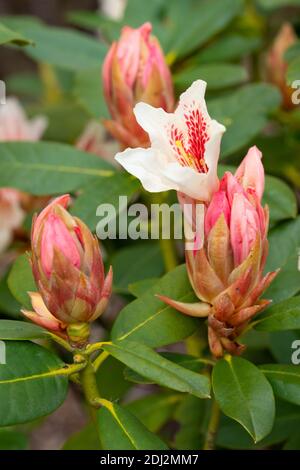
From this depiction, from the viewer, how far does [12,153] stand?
1.28 meters

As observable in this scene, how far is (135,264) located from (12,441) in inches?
13.6

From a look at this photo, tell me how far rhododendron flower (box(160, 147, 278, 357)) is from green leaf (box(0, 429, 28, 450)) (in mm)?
418

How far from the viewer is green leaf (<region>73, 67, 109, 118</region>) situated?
1418 millimetres

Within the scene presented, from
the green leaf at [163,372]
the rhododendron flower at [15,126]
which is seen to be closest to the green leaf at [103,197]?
the green leaf at [163,372]

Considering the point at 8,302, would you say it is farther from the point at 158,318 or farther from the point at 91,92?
the point at 158,318

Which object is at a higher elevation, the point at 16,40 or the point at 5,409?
the point at 16,40

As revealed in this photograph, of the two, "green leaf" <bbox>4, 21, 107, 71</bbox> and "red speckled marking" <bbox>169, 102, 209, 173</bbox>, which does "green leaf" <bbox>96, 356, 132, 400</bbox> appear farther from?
"green leaf" <bbox>4, 21, 107, 71</bbox>

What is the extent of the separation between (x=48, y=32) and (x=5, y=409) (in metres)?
0.94

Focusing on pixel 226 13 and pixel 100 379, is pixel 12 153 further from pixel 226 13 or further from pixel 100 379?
pixel 226 13

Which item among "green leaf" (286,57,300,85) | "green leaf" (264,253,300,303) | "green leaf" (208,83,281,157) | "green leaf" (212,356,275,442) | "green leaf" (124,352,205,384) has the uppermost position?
"green leaf" (286,57,300,85)

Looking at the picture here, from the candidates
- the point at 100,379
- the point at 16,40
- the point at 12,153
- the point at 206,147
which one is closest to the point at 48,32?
the point at 12,153

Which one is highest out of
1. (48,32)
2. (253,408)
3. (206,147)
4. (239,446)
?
(48,32)

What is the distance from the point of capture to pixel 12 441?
1.23m

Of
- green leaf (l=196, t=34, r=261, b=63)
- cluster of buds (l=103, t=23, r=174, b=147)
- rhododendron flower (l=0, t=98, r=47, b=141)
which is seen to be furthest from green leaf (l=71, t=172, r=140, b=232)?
green leaf (l=196, t=34, r=261, b=63)
